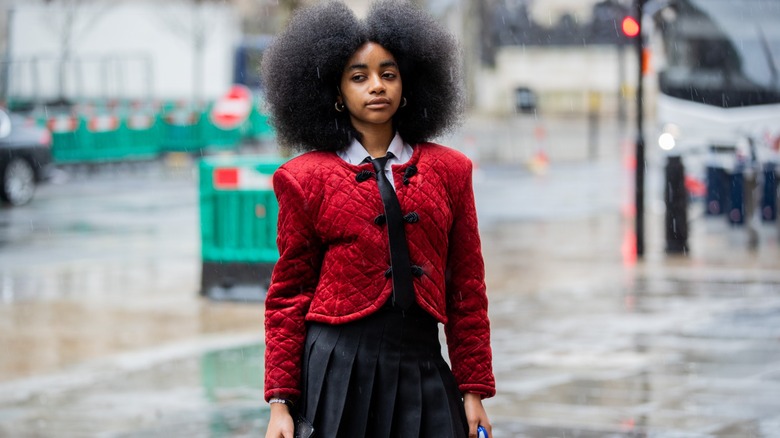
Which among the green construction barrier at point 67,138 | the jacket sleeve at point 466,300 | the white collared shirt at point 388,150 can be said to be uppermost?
the green construction barrier at point 67,138

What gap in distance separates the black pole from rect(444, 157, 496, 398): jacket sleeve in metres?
10.2

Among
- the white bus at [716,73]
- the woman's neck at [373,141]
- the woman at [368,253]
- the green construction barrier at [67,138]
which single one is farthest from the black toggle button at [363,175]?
the green construction barrier at [67,138]

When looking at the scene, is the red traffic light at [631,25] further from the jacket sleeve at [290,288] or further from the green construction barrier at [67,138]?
the green construction barrier at [67,138]

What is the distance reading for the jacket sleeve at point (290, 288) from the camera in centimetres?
385

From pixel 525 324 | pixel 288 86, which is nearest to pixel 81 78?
pixel 525 324

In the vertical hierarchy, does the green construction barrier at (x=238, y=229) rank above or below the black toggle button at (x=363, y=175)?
below

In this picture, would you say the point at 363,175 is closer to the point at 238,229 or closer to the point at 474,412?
the point at 474,412

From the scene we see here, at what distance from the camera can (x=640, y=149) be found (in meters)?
14.5

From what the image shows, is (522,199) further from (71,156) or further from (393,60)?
(393,60)

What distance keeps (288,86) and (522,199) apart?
18.2 metres

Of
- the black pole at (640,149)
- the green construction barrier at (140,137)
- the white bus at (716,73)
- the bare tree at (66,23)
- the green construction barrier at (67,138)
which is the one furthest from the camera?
the bare tree at (66,23)

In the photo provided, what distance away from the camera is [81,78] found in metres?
38.6

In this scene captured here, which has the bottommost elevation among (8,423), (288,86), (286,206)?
(8,423)

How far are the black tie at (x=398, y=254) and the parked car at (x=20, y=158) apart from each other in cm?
1810
